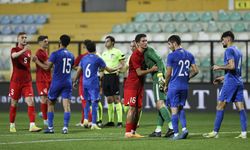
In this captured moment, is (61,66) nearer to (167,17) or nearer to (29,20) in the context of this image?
(167,17)

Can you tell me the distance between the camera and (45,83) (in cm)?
1919

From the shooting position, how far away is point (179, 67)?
14234mm

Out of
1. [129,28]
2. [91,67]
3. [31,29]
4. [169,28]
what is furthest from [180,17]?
[91,67]

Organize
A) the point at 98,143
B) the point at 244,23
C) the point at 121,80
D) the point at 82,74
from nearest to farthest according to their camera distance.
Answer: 1. the point at 98,143
2. the point at 82,74
3. the point at 121,80
4. the point at 244,23

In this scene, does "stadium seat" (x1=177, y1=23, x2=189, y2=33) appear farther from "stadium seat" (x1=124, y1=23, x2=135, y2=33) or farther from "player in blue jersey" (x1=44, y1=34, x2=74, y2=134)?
"player in blue jersey" (x1=44, y1=34, x2=74, y2=134)

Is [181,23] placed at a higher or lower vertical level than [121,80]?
higher

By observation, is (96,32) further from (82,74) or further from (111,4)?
(82,74)

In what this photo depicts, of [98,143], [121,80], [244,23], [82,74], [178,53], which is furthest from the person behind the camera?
[244,23]

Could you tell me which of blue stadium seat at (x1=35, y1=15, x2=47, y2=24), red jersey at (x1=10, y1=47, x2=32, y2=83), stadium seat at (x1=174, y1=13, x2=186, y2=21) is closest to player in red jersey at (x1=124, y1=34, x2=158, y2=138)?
red jersey at (x1=10, y1=47, x2=32, y2=83)

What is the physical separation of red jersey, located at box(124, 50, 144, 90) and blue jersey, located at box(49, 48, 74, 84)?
6.45 feet

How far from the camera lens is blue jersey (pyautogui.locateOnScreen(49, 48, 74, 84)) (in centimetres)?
1605

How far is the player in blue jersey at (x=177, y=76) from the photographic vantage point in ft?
46.2

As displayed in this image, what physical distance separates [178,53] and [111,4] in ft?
67.9

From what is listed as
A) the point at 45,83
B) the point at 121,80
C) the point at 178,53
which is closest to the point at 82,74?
the point at 45,83
